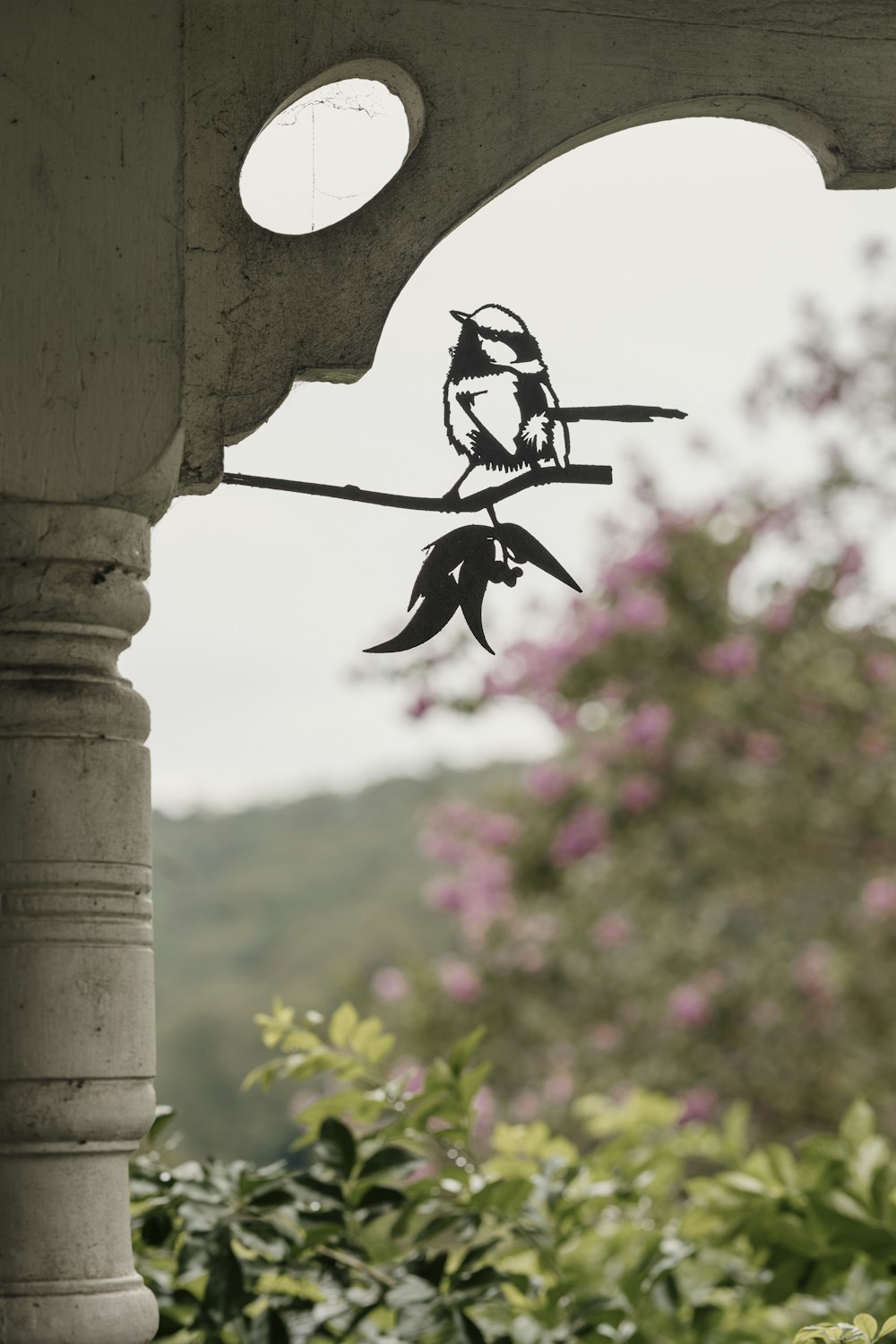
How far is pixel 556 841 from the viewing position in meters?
A: 4.95

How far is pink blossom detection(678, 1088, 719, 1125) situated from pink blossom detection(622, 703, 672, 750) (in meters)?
1.14

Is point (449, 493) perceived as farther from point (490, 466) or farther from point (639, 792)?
point (639, 792)

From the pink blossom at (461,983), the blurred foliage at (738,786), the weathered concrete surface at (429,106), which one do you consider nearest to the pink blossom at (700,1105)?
the blurred foliage at (738,786)

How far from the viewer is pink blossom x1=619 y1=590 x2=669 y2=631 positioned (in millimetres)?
4672

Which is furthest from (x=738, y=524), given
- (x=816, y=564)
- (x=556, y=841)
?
(x=556, y=841)

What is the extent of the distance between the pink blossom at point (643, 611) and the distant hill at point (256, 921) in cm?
985

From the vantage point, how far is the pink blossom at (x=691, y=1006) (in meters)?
4.84

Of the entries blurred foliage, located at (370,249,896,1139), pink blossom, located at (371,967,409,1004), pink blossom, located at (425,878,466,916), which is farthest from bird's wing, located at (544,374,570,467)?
pink blossom, located at (371,967,409,1004)

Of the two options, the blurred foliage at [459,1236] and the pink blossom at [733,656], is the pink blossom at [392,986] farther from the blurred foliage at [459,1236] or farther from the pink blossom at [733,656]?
the blurred foliage at [459,1236]

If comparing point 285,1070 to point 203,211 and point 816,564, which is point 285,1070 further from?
point 816,564

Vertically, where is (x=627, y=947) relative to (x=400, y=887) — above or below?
above

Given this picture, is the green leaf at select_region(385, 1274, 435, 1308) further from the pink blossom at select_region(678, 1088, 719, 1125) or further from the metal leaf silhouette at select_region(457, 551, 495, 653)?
the pink blossom at select_region(678, 1088, 719, 1125)

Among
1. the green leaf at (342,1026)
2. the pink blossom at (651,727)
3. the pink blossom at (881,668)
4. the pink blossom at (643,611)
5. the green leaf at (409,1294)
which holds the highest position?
the pink blossom at (643,611)

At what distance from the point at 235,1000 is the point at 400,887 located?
218cm
